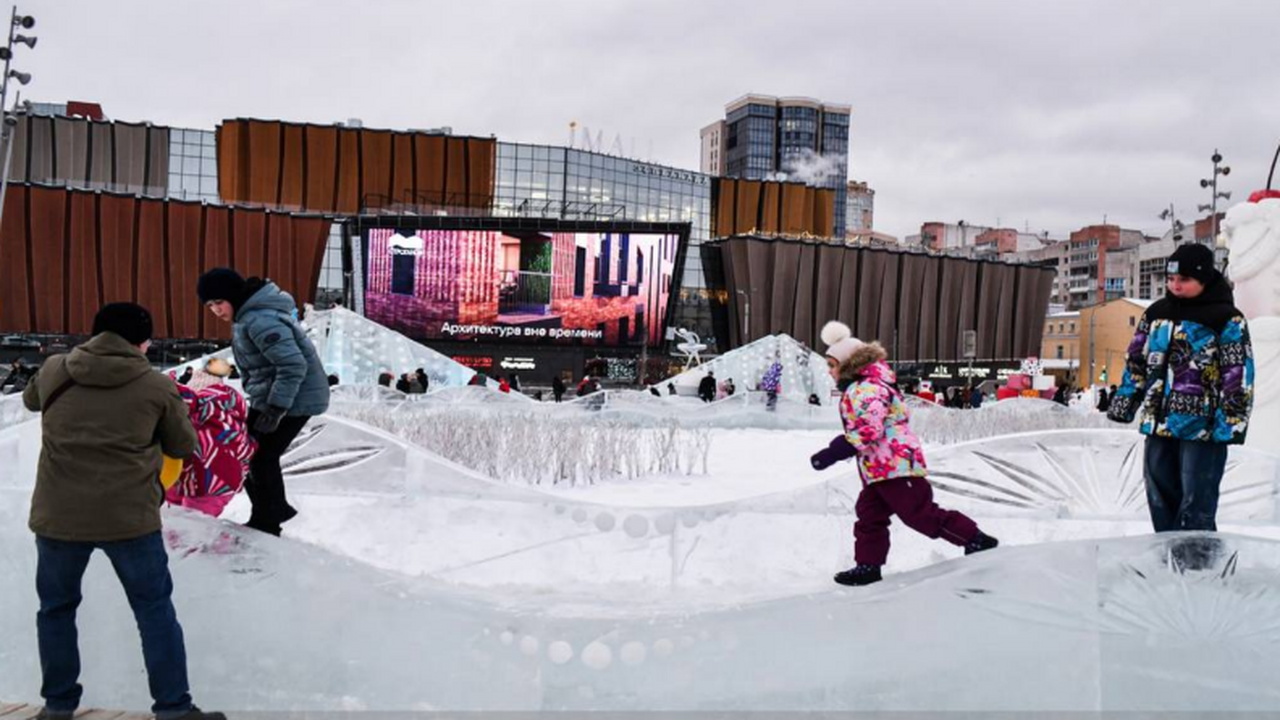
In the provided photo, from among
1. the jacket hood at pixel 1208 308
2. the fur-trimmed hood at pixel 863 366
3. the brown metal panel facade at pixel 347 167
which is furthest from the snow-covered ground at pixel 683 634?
the brown metal panel facade at pixel 347 167

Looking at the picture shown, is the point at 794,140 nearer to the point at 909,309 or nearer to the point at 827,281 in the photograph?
the point at 909,309

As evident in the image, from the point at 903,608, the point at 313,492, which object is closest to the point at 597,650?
A: the point at 903,608

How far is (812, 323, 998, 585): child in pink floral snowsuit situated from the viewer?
4.30 meters

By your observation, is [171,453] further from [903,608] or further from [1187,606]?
[1187,606]

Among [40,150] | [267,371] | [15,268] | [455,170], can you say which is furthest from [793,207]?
[267,371]

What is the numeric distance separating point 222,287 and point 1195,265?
413 centimetres

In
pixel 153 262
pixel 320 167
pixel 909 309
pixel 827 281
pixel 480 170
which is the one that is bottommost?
pixel 909 309

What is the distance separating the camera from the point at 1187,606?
3.29 metres

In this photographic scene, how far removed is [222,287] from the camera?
4285mm

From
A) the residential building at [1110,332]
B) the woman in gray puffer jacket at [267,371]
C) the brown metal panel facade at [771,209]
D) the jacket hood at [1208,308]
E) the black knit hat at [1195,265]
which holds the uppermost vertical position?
the brown metal panel facade at [771,209]

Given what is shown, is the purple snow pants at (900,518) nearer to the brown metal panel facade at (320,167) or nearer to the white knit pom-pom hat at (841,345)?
the white knit pom-pom hat at (841,345)

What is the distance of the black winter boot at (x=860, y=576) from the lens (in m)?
4.21

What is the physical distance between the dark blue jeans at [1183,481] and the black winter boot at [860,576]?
50.7 inches

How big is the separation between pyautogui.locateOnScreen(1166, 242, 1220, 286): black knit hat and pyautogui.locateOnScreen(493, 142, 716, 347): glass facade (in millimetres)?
51907
